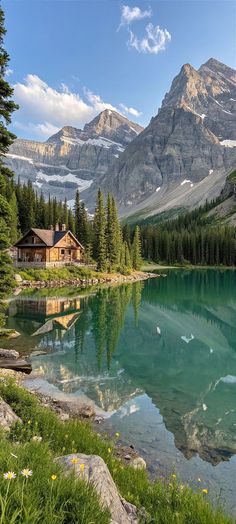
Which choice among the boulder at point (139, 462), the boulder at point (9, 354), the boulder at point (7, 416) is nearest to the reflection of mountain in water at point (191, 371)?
the boulder at point (139, 462)

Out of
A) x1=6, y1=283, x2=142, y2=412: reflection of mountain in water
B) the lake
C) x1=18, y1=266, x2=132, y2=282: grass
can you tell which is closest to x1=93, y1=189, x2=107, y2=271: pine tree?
x1=18, y1=266, x2=132, y2=282: grass

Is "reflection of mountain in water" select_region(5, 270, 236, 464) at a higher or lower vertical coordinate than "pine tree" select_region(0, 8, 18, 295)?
lower

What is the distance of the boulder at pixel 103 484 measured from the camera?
4.94m

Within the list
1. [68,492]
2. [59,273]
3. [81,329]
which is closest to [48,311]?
[81,329]

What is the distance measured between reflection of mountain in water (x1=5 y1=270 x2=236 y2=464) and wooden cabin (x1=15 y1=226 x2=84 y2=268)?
101ft

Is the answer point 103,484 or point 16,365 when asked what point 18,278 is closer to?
point 16,365

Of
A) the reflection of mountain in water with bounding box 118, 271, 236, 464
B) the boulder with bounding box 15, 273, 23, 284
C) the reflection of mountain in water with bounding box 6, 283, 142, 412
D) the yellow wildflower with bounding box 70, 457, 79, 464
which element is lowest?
the reflection of mountain in water with bounding box 118, 271, 236, 464

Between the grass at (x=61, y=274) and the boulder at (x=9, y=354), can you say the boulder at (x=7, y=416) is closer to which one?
the boulder at (x=9, y=354)

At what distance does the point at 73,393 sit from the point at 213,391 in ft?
25.2

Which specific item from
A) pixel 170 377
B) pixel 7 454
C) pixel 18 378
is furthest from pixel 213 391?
pixel 7 454

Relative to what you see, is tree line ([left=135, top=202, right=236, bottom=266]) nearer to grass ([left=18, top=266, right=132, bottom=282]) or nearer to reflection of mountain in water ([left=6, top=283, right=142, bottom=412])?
grass ([left=18, top=266, right=132, bottom=282])

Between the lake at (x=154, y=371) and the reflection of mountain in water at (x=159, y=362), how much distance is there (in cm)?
6

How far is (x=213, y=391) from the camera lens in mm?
19141

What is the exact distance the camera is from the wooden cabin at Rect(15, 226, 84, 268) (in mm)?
73363
